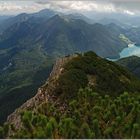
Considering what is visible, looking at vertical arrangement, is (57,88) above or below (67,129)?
below

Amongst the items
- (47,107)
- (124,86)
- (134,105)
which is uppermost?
(134,105)

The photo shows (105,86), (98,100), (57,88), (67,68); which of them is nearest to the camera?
(98,100)

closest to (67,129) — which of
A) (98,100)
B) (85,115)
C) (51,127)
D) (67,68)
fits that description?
(51,127)

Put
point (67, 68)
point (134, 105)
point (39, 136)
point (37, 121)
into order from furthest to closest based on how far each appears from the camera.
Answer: point (67, 68) < point (134, 105) < point (37, 121) < point (39, 136)

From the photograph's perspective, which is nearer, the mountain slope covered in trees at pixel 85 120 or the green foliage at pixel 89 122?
the green foliage at pixel 89 122

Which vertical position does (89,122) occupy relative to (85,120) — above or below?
below

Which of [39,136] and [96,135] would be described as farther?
[96,135]

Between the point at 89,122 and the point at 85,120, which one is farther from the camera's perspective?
A: the point at 89,122

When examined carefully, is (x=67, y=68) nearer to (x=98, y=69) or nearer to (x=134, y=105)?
(x=98, y=69)

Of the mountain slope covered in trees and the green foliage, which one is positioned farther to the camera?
the mountain slope covered in trees

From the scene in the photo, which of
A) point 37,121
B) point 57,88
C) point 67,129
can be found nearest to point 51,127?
point 67,129
